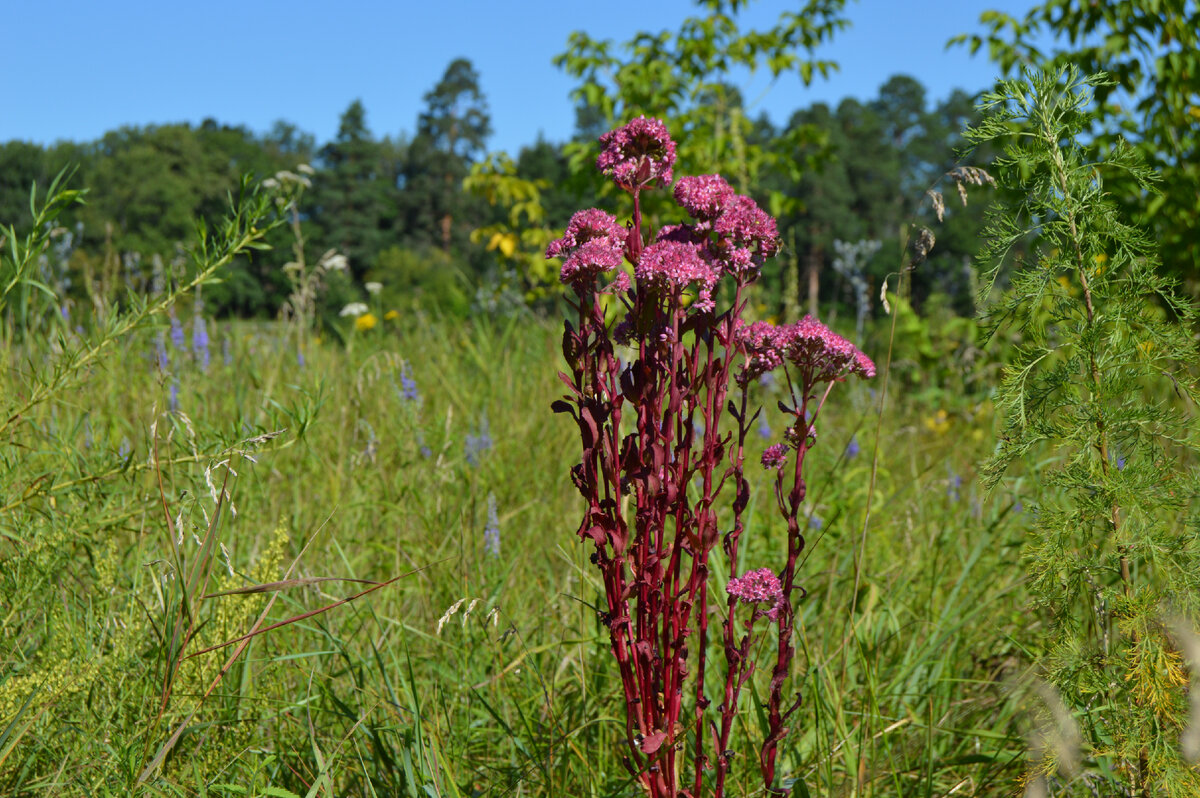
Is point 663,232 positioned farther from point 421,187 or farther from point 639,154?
point 421,187

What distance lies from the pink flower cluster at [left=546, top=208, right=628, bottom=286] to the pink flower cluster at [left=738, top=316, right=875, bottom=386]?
288mm

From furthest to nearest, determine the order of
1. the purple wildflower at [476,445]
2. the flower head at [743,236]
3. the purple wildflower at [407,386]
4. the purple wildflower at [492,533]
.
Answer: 1. the purple wildflower at [407,386]
2. the purple wildflower at [476,445]
3. the purple wildflower at [492,533]
4. the flower head at [743,236]

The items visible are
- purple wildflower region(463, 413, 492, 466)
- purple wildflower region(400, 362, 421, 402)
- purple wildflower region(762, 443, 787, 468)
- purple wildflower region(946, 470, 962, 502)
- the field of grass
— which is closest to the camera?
purple wildflower region(762, 443, 787, 468)

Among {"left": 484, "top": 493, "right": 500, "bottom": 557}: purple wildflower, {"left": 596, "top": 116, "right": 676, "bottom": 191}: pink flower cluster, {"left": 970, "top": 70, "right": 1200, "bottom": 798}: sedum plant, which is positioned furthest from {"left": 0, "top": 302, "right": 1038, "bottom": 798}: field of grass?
{"left": 596, "top": 116, "right": 676, "bottom": 191}: pink flower cluster

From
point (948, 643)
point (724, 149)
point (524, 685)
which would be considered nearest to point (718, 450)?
point (524, 685)

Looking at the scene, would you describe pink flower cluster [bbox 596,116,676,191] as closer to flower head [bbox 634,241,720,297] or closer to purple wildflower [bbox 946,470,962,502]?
flower head [bbox 634,241,720,297]

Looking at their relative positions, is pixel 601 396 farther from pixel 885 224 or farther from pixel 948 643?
pixel 885 224

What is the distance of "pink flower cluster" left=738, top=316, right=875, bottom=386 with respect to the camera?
5.00ft

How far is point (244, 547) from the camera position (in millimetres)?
2760

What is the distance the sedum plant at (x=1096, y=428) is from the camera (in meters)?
1.43

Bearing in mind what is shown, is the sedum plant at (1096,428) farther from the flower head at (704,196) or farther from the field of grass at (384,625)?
the flower head at (704,196)

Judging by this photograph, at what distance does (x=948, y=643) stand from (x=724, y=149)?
426cm

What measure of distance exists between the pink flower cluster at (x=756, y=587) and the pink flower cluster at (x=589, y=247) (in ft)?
1.95

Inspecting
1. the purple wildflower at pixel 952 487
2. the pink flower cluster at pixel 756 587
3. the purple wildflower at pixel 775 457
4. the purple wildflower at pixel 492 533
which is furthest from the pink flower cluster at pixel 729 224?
the purple wildflower at pixel 952 487
